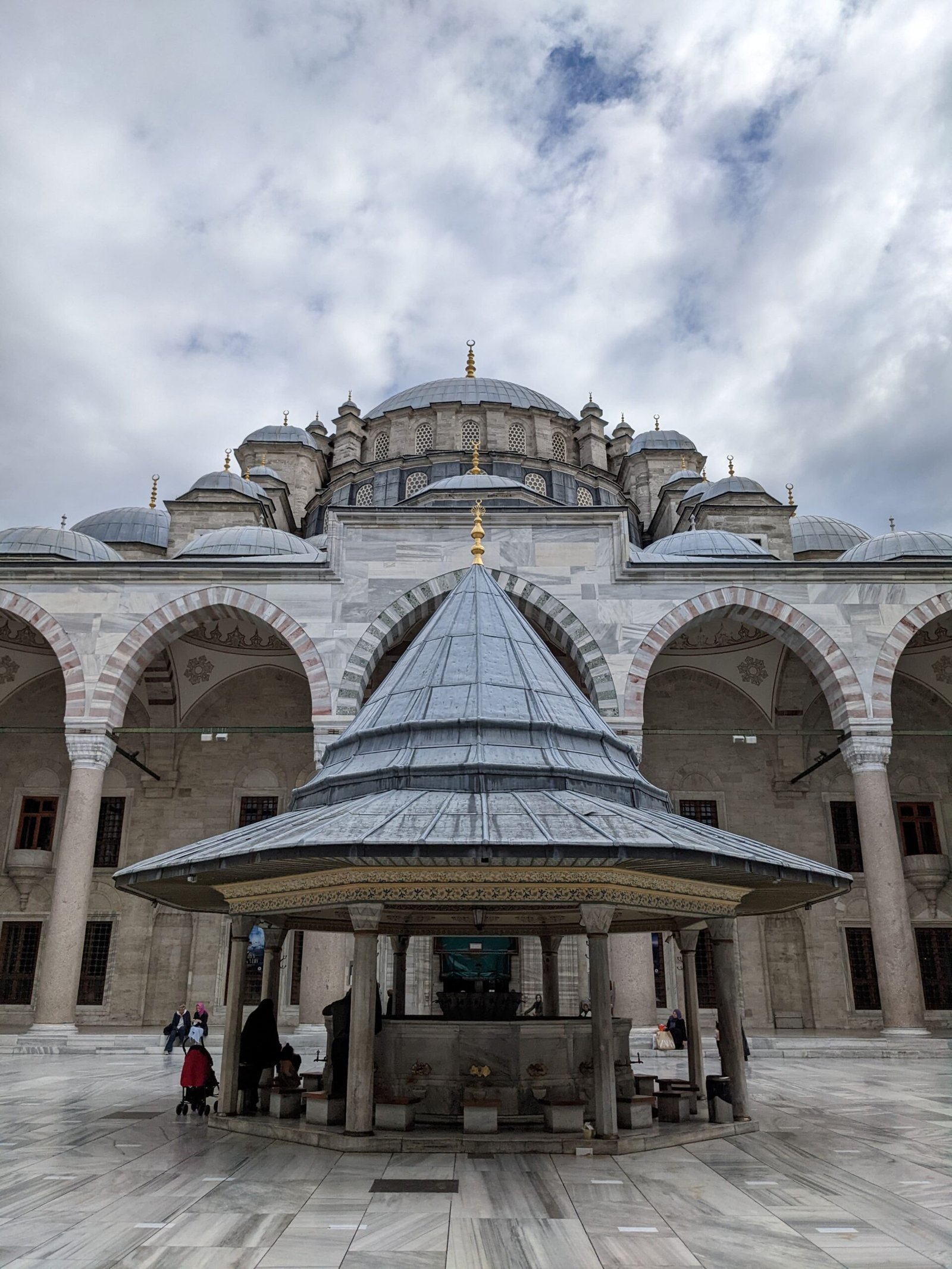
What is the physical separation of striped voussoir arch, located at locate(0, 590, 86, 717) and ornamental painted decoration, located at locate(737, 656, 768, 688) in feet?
40.2

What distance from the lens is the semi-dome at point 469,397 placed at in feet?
84.4

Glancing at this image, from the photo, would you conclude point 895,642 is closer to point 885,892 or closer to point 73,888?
point 885,892

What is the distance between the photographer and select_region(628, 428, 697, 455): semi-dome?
26.6 meters

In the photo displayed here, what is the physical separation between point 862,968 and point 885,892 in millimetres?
4747

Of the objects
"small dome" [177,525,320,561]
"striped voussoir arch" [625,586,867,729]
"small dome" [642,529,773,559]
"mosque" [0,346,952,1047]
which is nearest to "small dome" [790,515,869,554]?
"mosque" [0,346,952,1047]

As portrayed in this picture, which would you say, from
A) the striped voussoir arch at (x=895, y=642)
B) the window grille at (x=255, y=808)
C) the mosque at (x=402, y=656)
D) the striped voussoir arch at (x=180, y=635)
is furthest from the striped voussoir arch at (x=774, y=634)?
the window grille at (x=255, y=808)

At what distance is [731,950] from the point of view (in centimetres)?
698

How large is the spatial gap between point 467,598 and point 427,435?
17.4m

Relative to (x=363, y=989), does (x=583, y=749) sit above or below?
above

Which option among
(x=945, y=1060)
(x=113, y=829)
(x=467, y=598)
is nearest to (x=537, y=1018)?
(x=467, y=598)

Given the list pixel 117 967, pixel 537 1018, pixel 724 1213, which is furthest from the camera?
pixel 117 967

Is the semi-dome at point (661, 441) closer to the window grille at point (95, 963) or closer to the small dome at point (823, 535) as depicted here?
the small dome at point (823, 535)

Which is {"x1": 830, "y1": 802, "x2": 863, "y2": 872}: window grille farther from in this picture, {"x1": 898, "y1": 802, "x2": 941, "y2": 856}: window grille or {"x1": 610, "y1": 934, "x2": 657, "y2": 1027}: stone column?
{"x1": 610, "y1": 934, "x2": 657, "y2": 1027}: stone column

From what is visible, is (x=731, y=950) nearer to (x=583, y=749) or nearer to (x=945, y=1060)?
(x=583, y=749)
